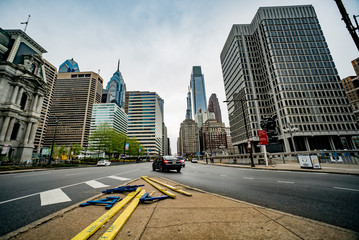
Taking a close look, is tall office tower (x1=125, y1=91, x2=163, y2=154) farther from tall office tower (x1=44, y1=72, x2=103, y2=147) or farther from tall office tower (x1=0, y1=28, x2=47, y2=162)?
tall office tower (x1=0, y1=28, x2=47, y2=162)

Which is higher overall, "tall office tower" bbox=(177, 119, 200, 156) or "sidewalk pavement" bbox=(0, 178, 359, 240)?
"tall office tower" bbox=(177, 119, 200, 156)

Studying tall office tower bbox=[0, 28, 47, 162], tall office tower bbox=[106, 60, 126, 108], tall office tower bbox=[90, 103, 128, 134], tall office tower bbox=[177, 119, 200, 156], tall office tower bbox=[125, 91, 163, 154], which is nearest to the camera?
tall office tower bbox=[0, 28, 47, 162]

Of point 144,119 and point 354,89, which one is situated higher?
point 144,119

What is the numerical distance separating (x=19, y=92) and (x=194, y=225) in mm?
44248

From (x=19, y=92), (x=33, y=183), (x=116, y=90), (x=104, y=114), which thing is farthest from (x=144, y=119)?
(x=33, y=183)

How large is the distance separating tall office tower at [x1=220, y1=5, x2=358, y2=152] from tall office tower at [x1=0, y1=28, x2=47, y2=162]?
50867mm

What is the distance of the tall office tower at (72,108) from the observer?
130375 millimetres

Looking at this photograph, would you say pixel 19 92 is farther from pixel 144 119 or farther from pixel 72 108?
pixel 72 108

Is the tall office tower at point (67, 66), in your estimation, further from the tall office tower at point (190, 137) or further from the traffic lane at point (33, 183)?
the traffic lane at point (33, 183)

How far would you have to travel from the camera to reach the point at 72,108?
137375mm

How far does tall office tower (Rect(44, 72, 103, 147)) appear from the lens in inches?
5133

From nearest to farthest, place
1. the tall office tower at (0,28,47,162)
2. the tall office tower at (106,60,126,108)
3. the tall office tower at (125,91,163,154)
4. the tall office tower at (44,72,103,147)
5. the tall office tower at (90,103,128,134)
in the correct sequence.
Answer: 1. the tall office tower at (0,28,47,162)
2. the tall office tower at (90,103,128,134)
3. the tall office tower at (125,91,163,154)
4. the tall office tower at (44,72,103,147)
5. the tall office tower at (106,60,126,108)

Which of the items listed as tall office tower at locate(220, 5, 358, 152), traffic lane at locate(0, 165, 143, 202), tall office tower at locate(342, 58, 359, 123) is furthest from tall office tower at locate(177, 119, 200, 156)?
traffic lane at locate(0, 165, 143, 202)

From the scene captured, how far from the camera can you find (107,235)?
188cm
